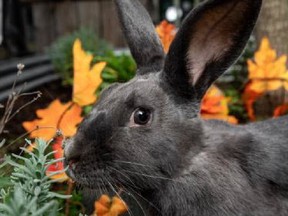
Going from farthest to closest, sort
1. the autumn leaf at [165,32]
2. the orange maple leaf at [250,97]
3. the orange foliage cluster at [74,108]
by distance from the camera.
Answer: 1. the orange maple leaf at [250,97]
2. the autumn leaf at [165,32]
3. the orange foliage cluster at [74,108]

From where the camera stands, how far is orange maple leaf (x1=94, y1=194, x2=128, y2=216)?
2.72m

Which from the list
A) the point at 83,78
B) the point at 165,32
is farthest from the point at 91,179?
the point at 165,32

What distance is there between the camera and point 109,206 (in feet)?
9.11

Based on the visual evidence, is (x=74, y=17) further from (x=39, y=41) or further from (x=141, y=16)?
(x=141, y=16)

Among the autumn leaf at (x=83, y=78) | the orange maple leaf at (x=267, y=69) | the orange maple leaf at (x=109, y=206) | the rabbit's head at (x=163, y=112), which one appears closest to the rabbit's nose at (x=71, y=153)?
the rabbit's head at (x=163, y=112)

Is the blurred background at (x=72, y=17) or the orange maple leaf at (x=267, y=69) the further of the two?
the blurred background at (x=72, y=17)

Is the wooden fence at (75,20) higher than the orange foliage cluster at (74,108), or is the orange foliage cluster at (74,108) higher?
the wooden fence at (75,20)

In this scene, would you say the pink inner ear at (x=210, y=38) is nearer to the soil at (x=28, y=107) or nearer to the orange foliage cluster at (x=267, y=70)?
the soil at (x=28, y=107)

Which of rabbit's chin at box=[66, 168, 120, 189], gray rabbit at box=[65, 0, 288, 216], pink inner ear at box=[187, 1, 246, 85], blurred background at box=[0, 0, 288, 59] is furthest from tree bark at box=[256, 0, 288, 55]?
rabbit's chin at box=[66, 168, 120, 189]

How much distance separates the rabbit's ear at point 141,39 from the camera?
303cm

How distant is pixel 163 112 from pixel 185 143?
0.57ft

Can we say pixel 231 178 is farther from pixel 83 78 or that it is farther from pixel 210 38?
pixel 83 78

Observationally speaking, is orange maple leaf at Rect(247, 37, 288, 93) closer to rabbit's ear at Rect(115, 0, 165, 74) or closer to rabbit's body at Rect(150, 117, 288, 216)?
rabbit's body at Rect(150, 117, 288, 216)

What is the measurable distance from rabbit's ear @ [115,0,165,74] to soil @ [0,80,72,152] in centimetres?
101
